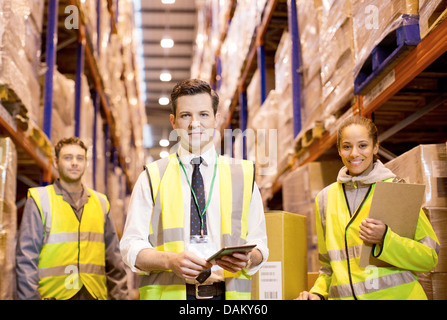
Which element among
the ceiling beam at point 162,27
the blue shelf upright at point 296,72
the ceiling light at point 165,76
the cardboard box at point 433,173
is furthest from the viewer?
the ceiling light at point 165,76

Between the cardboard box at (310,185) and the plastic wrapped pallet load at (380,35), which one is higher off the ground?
the plastic wrapped pallet load at (380,35)

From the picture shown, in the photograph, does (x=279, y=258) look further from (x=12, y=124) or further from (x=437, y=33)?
(x=12, y=124)

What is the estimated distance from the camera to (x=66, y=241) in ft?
12.0

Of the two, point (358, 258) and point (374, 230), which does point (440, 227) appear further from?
point (374, 230)

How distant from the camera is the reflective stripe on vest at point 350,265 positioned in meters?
2.29

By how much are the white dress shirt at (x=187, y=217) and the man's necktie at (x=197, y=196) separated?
→ 0.01 meters

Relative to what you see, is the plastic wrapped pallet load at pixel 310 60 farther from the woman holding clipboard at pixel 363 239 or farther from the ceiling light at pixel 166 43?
the ceiling light at pixel 166 43

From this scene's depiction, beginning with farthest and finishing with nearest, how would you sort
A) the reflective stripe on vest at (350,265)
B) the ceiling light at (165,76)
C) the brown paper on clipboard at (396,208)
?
the ceiling light at (165,76)
the reflective stripe on vest at (350,265)
the brown paper on clipboard at (396,208)

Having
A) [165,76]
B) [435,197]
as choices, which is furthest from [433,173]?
[165,76]

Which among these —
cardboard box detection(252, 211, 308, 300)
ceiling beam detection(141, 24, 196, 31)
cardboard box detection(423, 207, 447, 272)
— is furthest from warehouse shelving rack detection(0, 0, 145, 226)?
ceiling beam detection(141, 24, 196, 31)

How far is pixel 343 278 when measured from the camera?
2389 mm

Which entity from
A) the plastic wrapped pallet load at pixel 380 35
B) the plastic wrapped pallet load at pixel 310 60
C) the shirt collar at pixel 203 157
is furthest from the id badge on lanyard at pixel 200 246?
the plastic wrapped pallet load at pixel 310 60

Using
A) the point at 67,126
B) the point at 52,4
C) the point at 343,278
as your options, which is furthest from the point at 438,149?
the point at 67,126

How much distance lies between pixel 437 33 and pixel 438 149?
59 cm
